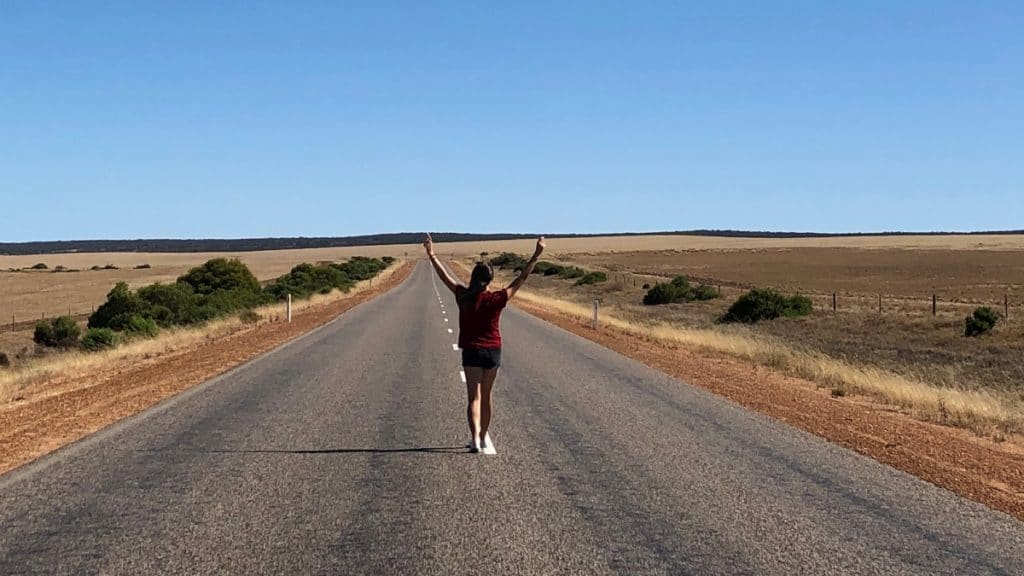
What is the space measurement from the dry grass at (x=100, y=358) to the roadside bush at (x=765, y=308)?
19.3 metres

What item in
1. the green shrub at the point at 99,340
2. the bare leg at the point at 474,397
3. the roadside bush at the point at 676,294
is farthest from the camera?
the roadside bush at the point at 676,294

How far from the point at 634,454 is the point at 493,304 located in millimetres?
1990

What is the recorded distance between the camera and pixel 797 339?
36219 mm

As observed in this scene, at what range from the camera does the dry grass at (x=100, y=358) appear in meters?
18.4

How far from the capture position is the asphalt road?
6.11 meters

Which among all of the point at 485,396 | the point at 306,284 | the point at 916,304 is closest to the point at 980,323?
the point at 916,304

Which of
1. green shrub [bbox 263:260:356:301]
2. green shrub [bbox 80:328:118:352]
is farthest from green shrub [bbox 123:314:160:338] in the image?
green shrub [bbox 263:260:356:301]

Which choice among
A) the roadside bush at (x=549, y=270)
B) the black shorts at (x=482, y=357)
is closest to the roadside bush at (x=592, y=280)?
the roadside bush at (x=549, y=270)

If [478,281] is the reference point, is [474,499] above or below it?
below

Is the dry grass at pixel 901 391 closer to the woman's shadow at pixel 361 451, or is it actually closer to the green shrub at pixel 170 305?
the woman's shadow at pixel 361 451

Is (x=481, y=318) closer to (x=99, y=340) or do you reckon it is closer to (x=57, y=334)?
(x=99, y=340)

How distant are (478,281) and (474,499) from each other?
2.30 m

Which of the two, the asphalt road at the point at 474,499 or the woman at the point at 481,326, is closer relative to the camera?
the asphalt road at the point at 474,499

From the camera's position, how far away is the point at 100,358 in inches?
890
